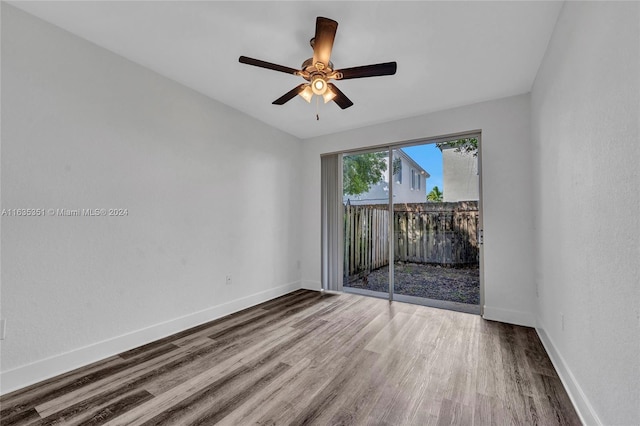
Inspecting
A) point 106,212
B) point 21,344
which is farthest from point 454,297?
point 21,344

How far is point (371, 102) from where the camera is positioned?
318 centimetres

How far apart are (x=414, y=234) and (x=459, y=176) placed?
0.97m

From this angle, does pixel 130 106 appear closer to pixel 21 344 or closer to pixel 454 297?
pixel 21 344

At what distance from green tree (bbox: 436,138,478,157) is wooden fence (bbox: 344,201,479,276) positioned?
0.66m

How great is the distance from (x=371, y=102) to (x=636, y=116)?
246 centimetres

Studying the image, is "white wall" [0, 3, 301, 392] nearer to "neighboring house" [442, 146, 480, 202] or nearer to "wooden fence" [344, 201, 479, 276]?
"wooden fence" [344, 201, 479, 276]

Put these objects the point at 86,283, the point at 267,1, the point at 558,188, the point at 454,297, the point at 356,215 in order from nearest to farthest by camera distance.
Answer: the point at 267,1 → the point at 558,188 → the point at 86,283 → the point at 454,297 → the point at 356,215

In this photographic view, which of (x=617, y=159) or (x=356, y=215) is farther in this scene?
(x=356, y=215)

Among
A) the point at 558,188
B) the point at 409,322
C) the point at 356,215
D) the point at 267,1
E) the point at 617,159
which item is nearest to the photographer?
the point at 617,159

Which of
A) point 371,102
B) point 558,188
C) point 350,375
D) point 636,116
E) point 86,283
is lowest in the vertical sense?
point 350,375

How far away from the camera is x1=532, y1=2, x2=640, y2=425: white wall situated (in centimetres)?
104

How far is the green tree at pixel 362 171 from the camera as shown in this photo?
13.3 feet

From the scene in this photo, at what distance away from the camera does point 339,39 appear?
2098 millimetres

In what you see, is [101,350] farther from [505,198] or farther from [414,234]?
[505,198]
